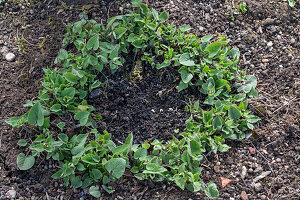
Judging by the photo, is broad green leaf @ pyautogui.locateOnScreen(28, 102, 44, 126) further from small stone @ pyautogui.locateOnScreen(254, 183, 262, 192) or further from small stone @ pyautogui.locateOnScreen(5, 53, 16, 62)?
small stone @ pyautogui.locateOnScreen(254, 183, 262, 192)

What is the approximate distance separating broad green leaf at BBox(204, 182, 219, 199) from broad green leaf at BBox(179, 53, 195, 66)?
1060 millimetres

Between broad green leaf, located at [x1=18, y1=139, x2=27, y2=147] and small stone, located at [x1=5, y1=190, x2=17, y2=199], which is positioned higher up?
broad green leaf, located at [x1=18, y1=139, x2=27, y2=147]

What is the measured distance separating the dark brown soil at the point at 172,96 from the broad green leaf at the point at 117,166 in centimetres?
16

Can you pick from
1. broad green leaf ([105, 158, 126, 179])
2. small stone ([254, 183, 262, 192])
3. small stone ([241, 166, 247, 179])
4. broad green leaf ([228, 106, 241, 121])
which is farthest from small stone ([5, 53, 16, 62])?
small stone ([254, 183, 262, 192])

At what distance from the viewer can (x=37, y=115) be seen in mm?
2621

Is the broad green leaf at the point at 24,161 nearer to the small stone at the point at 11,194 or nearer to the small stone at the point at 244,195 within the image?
the small stone at the point at 11,194

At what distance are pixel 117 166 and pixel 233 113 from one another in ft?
3.53

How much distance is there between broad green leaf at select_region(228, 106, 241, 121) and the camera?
9.11 ft

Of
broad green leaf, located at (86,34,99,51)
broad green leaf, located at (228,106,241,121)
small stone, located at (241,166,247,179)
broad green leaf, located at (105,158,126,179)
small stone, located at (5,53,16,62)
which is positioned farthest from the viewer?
small stone, located at (5,53,16,62)

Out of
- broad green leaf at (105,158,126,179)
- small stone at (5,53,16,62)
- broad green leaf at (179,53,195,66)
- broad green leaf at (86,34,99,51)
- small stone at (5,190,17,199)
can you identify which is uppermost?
broad green leaf at (86,34,99,51)

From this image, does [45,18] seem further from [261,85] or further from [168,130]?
[261,85]

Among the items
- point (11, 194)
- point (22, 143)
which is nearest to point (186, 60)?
point (22, 143)

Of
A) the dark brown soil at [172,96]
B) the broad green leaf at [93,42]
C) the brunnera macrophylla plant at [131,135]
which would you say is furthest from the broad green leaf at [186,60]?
the broad green leaf at [93,42]

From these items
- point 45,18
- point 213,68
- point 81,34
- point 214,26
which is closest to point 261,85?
point 213,68
